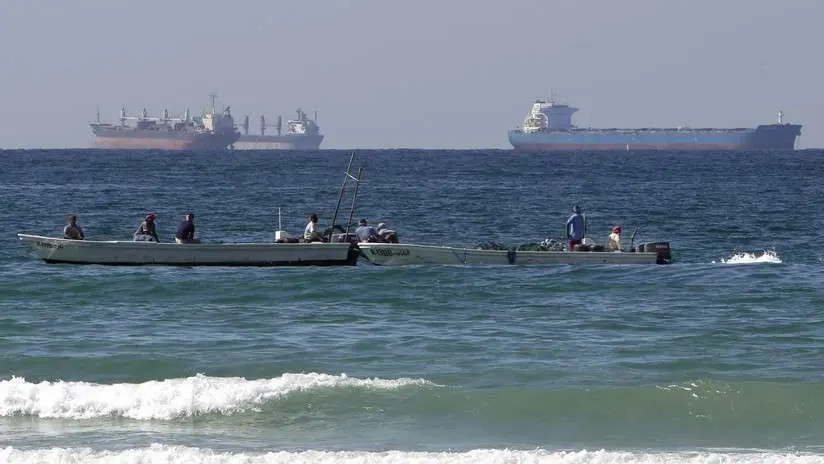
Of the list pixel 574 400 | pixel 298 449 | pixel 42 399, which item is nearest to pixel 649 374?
pixel 574 400

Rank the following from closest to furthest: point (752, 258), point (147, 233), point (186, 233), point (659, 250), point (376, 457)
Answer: point (376, 457) < point (186, 233) < point (147, 233) < point (659, 250) < point (752, 258)

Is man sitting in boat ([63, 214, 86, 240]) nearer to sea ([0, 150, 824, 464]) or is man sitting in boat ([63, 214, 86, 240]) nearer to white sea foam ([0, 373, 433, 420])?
sea ([0, 150, 824, 464])

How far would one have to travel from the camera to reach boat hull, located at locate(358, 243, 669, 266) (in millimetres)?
29500

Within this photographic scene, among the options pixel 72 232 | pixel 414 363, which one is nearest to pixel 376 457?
pixel 414 363

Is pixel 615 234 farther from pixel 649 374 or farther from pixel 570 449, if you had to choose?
pixel 570 449

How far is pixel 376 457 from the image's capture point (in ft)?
45.5

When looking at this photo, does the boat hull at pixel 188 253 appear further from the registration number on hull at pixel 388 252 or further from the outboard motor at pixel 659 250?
the outboard motor at pixel 659 250

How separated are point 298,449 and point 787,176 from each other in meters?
79.5

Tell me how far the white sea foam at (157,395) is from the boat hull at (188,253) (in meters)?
12.1

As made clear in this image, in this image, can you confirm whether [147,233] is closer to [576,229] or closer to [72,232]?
[72,232]

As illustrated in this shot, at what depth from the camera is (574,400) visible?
1650 cm

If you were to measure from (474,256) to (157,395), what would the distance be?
14223mm

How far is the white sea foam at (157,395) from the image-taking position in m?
16.2

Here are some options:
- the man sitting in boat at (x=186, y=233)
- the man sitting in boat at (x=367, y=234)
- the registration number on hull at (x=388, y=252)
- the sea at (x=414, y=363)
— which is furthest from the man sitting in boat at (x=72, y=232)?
the registration number on hull at (x=388, y=252)
